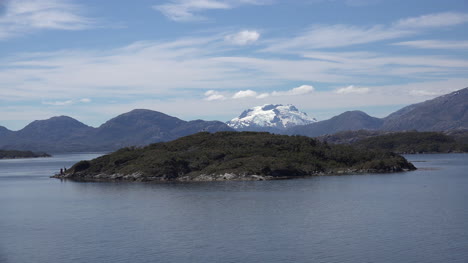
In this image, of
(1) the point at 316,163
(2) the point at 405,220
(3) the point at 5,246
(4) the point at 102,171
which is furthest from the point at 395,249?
(4) the point at 102,171

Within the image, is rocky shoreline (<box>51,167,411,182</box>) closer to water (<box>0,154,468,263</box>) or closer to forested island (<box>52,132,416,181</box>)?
forested island (<box>52,132,416,181</box>)

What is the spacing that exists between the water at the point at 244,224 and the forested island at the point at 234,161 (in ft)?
73.7

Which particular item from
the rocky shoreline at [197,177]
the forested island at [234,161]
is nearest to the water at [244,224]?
the rocky shoreline at [197,177]

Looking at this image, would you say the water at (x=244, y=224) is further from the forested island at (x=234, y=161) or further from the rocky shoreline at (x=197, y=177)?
the forested island at (x=234, y=161)

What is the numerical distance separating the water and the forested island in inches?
885

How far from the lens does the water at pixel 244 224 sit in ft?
178

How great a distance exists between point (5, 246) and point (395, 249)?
4214 cm

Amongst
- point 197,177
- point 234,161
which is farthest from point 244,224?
point 234,161

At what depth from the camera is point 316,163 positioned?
152 metres

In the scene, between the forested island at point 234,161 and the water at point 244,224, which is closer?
the water at point 244,224

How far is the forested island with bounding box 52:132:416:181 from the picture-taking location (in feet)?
469

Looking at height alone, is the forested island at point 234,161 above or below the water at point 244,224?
above

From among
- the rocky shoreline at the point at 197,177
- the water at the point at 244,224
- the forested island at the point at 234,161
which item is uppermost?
the forested island at the point at 234,161

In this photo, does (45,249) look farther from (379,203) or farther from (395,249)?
(379,203)
